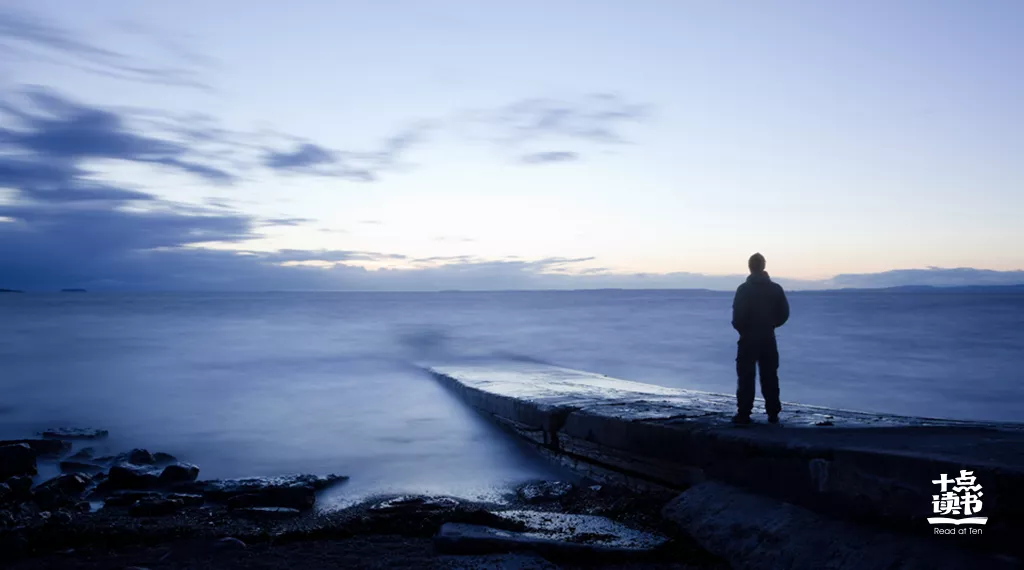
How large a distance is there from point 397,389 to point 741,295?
13.0m

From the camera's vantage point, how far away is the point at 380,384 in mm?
19359

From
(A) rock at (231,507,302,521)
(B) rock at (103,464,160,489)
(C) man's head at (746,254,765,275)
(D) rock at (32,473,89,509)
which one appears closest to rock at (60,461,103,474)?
(D) rock at (32,473,89,509)

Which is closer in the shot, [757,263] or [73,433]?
[757,263]

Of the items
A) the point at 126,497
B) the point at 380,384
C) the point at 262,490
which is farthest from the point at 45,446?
the point at 380,384

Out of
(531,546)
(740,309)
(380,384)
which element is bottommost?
(380,384)

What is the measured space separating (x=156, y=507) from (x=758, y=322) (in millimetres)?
6423

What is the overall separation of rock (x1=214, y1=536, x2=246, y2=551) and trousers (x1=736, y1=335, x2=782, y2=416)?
Answer: 4735mm

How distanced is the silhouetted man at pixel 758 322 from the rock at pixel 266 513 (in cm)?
486

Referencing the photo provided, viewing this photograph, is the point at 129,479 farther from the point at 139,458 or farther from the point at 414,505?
the point at 414,505

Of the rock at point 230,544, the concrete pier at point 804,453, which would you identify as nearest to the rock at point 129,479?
the rock at point 230,544

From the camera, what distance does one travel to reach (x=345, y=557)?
543 centimetres

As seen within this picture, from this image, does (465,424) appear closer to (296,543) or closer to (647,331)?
(296,543)

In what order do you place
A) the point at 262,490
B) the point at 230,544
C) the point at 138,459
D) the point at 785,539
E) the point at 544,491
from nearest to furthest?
the point at 785,539
the point at 230,544
the point at 262,490
the point at 544,491
the point at 138,459

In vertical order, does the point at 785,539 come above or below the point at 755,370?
below
